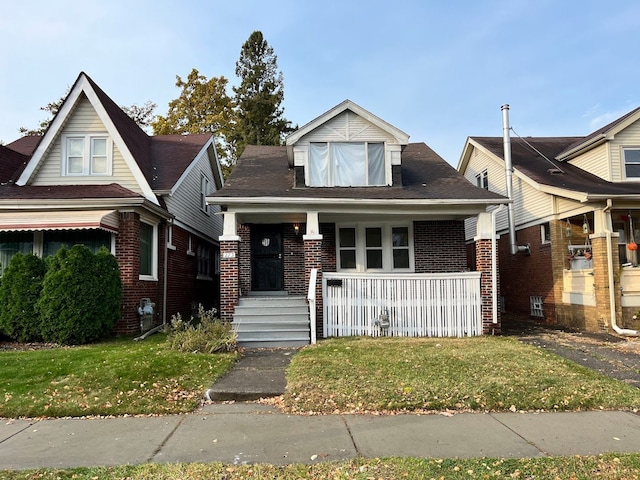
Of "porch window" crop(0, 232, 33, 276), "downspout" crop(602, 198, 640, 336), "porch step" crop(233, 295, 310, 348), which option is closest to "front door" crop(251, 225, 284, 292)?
"porch step" crop(233, 295, 310, 348)

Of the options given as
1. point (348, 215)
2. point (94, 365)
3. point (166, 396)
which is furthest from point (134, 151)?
point (166, 396)

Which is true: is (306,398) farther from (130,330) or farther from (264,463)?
(130,330)

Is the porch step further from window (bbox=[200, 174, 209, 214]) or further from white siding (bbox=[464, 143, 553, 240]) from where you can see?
white siding (bbox=[464, 143, 553, 240])

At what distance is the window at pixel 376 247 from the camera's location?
12.8 meters

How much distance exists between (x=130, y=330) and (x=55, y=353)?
2.28 metres

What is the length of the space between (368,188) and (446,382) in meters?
6.29

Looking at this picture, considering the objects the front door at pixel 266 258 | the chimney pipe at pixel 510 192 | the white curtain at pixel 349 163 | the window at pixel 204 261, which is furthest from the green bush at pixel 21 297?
the chimney pipe at pixel 510 192

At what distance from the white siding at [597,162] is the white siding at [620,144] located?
133mm

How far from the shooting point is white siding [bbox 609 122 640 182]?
13.2m

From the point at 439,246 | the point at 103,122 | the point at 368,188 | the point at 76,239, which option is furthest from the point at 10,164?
the point at 439,246

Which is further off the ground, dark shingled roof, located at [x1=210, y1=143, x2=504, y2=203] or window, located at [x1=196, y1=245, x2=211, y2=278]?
dark shingled roof, located at [x1=210, y1=143, x2=504, y2=203]

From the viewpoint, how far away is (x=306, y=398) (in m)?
5.73

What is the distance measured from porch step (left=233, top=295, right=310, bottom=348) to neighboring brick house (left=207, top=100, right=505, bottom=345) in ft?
0.08

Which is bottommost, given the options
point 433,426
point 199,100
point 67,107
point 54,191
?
point 433,426
